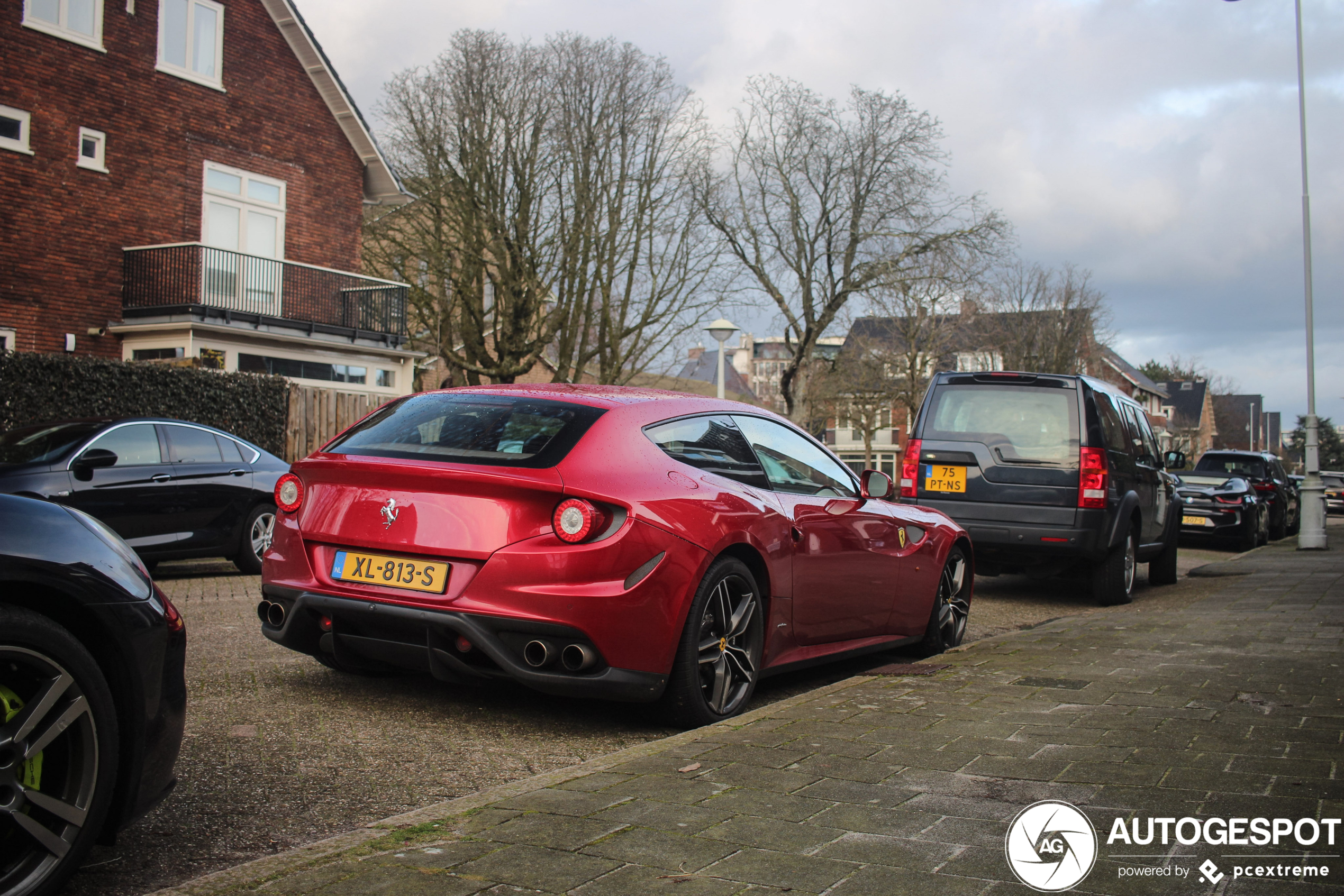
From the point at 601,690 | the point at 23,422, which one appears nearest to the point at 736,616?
the point at 601,690

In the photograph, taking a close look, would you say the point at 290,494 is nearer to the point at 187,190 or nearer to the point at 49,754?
the point at 49,754

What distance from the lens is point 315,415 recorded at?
1888cm

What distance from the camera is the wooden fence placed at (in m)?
18.3

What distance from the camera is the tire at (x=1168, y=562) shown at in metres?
12.2

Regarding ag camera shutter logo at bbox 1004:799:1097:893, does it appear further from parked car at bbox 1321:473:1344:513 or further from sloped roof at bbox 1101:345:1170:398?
sloped roof at bbox 1101:345:1170:398

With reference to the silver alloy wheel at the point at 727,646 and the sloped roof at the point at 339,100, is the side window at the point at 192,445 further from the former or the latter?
the sloped roof at the point at 339,100

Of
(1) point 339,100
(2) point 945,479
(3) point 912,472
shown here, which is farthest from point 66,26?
(2) point 945,479

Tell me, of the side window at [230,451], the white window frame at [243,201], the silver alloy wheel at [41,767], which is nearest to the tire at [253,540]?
the side window at [230,451]

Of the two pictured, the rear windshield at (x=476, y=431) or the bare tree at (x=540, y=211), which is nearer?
the rear windshield at (x=476, y=431)

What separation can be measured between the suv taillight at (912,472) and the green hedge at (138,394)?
314 inches

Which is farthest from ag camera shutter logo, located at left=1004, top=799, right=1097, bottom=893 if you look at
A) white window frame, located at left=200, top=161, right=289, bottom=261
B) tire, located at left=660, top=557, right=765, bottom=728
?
white window frame, located at left=200, top=161, right=289, bottom=261

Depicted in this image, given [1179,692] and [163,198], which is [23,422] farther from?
[1179,692]

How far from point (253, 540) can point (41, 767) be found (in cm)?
886

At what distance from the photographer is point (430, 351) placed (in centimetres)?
3066
